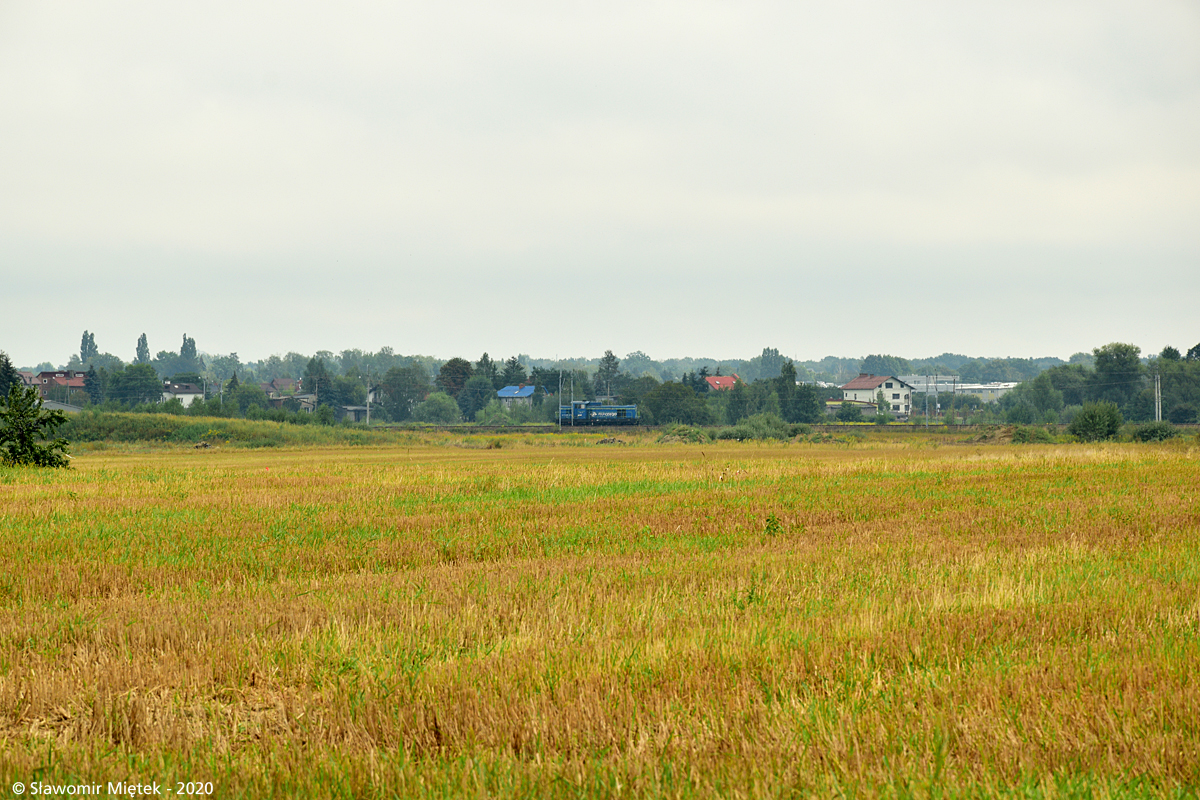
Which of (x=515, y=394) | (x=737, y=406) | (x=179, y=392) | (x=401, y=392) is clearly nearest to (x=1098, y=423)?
(x=737, y=406)

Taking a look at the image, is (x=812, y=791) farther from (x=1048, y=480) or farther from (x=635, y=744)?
(x=1048, y=480)

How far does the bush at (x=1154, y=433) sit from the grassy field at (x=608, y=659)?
73.8m

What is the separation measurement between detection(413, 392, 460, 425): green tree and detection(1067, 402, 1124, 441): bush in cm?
10578

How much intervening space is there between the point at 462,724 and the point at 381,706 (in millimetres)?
741

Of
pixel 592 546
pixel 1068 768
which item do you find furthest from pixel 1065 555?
pixel 1068 768

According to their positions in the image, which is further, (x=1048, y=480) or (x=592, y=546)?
(x=1048, y=480)

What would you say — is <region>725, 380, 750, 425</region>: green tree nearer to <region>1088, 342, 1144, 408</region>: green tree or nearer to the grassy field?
<region>1088, 342, 1144, 408</region>: green tree

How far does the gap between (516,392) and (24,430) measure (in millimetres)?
142100

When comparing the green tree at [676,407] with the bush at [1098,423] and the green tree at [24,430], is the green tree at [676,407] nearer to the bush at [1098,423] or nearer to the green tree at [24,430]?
the bush at [1098,423]

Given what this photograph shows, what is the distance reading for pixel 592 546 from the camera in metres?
16.7

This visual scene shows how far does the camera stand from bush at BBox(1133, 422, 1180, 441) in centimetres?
8175

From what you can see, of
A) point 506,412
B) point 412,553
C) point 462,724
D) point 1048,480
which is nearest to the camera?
point 462,724

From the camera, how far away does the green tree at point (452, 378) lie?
180887mm

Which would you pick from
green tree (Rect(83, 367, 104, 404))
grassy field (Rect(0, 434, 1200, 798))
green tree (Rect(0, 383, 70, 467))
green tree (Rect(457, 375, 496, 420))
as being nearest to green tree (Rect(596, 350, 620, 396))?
green tree (Rect(457, 375, 496, 420))
